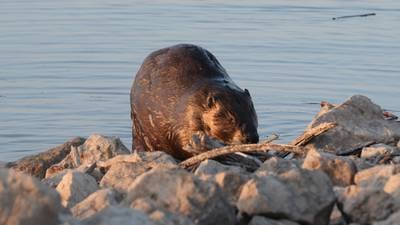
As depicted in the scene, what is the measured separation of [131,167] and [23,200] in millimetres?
2282

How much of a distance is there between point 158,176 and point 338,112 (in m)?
4.01

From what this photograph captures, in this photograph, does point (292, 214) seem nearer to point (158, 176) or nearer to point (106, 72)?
point (158, 176)

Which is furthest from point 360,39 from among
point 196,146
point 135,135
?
point 196,146

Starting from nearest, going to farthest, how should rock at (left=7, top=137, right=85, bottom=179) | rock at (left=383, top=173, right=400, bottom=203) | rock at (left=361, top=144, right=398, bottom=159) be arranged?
1. rock at (left=383, top=173, right=400, bottom=203)
2. rock at (left=361, top=144, right=398, bottom=159)
3. rock at (left=7, top=137, right=85, bottom=179)

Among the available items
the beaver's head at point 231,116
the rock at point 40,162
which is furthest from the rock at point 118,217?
the beaver's head at point 231,116

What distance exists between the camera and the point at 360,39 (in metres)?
18.0

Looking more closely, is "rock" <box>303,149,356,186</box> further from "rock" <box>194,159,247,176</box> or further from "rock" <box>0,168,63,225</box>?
"rock" <box>0,168,63,225</box>

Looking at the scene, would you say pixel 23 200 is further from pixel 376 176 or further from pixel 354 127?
pixel 354 127

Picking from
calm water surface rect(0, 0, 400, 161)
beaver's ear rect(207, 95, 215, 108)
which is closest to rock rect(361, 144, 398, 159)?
beaver's ear rect(207, 95, 215, 108)

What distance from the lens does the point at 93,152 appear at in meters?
8.02

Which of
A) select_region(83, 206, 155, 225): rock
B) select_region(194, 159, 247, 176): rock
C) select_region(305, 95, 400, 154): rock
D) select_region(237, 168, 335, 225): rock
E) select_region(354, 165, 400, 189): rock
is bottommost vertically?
select_region(305, 95, 400, 154): rock

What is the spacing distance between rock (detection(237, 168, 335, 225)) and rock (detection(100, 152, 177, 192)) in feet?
3.91

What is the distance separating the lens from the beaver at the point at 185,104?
9180mm

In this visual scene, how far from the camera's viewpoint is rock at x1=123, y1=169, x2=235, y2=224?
449cm
